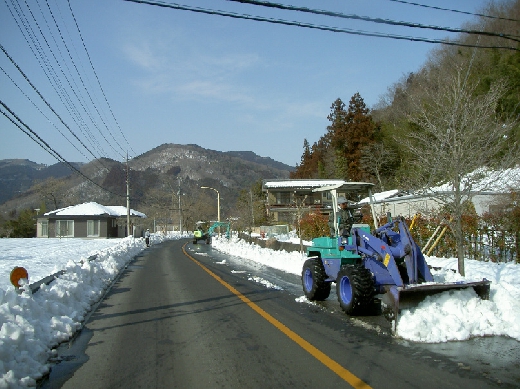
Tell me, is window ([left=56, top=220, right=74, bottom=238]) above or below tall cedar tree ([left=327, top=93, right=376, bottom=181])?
below

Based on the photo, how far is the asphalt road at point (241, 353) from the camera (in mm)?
5707

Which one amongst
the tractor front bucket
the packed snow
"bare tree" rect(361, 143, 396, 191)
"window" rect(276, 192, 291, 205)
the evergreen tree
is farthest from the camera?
"window" rect(276, 192, 291, 205)

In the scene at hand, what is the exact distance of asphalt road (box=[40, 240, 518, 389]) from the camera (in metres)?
5.71

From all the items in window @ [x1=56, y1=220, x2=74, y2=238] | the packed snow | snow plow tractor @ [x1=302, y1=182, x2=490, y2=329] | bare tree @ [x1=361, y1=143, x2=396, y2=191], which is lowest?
the packed snow

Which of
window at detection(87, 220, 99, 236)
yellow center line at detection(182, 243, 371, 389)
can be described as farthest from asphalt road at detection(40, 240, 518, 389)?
window at detection(87, 220, 99, 236)

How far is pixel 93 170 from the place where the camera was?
19050 cm

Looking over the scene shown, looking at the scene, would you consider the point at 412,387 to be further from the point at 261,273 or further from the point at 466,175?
the point at 261,273

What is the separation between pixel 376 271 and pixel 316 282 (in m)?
2.26

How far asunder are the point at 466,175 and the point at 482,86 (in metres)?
22.9

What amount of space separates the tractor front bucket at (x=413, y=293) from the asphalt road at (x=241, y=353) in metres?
0.45

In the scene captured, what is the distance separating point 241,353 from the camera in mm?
6891

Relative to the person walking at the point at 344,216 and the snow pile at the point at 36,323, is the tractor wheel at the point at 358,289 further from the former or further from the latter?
the snow pile at the point at 36,323

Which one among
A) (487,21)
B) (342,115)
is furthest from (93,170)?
(487,21)

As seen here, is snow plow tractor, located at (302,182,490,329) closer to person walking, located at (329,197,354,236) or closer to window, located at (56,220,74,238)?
person walking, located at (329,197,354,236)
